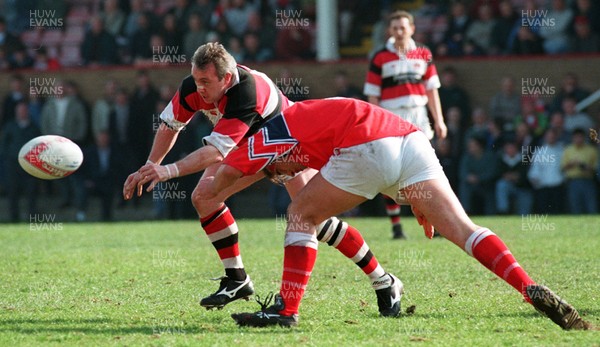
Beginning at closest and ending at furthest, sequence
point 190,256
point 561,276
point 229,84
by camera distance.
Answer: point 229,84 < point 561,276 < point 190,256

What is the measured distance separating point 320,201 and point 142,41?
14.7 metres

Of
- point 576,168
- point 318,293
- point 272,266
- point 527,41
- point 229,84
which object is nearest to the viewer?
point 229,84

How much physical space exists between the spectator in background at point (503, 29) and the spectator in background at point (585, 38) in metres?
1.13

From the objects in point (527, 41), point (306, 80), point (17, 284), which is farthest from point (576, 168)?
point (17, 284)

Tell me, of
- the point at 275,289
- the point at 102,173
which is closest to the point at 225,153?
the point at 275,289

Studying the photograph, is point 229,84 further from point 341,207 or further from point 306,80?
point 306,80

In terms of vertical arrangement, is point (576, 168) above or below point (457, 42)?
below

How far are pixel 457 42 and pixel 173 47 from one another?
5.46m

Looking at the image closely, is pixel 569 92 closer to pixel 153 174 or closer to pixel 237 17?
pixel 237 17

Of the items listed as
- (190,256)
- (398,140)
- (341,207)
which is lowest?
(190,256)

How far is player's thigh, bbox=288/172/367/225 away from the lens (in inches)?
238

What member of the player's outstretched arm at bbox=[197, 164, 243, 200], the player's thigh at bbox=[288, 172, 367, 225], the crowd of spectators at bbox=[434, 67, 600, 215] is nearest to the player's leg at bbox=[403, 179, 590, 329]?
the player's thigh at bbox=[288, 172, 367, 225]

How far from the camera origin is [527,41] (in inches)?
678

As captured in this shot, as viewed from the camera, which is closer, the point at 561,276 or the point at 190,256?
the point at 561,276
